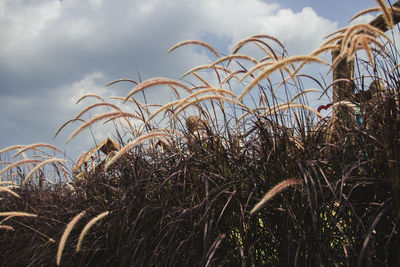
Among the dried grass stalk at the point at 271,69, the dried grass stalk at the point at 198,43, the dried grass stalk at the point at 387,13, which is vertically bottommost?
the dried grass stalk at the point at 271,69

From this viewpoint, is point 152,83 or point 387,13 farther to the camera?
point 152,83

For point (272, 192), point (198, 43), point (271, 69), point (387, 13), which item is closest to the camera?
point (272, 192)

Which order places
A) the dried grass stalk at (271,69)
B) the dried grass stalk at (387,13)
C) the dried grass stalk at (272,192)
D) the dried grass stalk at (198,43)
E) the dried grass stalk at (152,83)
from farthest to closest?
1. the dried grass stalk at (198,43)
2. the dried grass stalk at (152,83)
3. the dried grass stalk at (387,13)
4. the dried grass stalk at (271,69)
5. the dried grass stalk at (272,192)

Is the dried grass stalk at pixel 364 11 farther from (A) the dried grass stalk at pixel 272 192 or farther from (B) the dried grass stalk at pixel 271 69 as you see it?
(A) the dried grass stalk at pixel 272 192

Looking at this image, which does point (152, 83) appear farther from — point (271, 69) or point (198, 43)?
point (271, 69)

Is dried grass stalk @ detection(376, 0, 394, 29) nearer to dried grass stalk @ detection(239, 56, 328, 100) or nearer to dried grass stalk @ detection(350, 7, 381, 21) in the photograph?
dried grass stalk @ detection(350, 7, 381, 21)

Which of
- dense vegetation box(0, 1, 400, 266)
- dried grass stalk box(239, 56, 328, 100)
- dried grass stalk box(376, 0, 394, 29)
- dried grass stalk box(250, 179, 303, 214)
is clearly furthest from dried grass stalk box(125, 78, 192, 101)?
dried grass stalk box(376, 0, 394, 29)

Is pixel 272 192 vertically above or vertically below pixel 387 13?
below

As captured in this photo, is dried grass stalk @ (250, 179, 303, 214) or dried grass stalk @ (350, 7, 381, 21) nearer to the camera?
dried grass stalk @ (250, 179, 303, 214)

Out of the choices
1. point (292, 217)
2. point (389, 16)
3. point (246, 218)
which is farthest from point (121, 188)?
point (389, 16)

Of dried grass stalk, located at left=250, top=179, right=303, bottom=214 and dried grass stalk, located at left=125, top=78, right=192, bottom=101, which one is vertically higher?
dried grass stalk, located at left=125, top=78, right=192, bottom=101

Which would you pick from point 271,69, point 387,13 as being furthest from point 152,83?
point 387,13

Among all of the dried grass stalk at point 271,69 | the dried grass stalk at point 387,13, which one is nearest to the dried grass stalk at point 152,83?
the dried grass stalk at point 271,69

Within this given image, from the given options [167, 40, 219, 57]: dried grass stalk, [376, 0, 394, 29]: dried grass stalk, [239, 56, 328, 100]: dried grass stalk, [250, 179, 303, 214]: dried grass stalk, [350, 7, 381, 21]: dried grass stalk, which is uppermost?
[167, 40, 219, 57]: dried grass stalk
